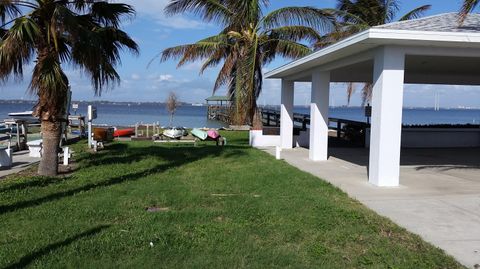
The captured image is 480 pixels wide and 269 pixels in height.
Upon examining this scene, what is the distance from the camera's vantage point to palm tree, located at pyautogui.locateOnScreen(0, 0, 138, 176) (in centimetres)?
901

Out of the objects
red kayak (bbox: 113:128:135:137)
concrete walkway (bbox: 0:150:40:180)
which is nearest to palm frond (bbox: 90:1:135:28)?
concrete walkway (bbox: 0:150:40:180)

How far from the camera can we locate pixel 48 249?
5.06 m

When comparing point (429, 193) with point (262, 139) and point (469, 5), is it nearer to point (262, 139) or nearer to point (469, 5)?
point (469, 5)

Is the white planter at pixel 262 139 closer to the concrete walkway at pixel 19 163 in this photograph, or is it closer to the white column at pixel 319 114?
the white column at pixel 319 114

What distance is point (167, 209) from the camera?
7133 mm

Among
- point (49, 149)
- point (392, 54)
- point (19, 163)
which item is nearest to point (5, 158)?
point (19, 163)

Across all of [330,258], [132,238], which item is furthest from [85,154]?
[330,258]

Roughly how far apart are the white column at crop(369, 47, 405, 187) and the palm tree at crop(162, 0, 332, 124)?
8.00m

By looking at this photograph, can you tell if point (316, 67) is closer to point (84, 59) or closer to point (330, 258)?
point (84, 59)

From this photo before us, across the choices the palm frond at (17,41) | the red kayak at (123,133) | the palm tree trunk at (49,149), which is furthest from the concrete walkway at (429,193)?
the red kayak at (123,133)

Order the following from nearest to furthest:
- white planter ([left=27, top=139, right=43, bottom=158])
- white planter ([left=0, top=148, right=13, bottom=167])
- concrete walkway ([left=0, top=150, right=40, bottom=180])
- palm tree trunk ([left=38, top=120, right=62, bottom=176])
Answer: palm tree trunk ([left=38, top=120, right=62, bottom=176]) → concrete walkway ([left=0, top=150, right=40, bottom=180]) → white planter ([left=0, top=148, right=13, bottom=167]) → white planter ([left=27, top=139, right=43, bottom=158])

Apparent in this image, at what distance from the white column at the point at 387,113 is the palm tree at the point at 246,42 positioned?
8.00 meters

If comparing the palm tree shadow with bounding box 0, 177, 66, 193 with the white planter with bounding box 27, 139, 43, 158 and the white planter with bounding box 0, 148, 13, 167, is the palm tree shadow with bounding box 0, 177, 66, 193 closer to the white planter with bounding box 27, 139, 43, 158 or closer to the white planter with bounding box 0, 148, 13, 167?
the white planter with bounding box 0, 148, 13, 167

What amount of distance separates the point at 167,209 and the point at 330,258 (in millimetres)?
3015
